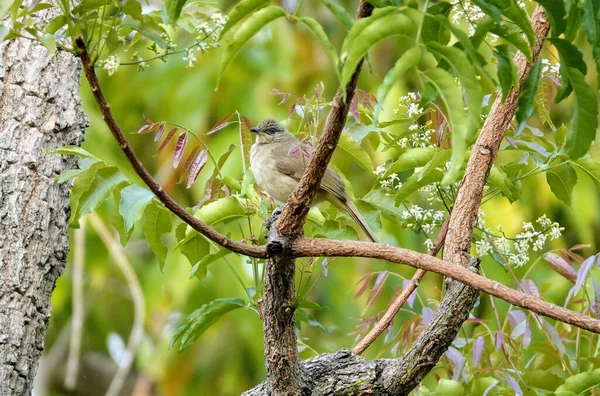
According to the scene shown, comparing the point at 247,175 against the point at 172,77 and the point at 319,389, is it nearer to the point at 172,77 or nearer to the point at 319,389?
the point at 319,389

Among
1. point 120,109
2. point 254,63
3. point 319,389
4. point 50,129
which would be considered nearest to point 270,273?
point 319,389

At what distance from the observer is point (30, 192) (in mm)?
3020

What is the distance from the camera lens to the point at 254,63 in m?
7.62

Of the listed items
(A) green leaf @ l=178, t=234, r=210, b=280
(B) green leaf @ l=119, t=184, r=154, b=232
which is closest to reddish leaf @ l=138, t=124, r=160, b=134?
(B) green leaf @ l=119, t=184, r=154, b=232

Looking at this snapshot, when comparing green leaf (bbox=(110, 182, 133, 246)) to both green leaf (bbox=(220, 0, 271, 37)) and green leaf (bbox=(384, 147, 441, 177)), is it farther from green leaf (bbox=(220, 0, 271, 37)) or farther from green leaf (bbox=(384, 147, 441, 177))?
green leaf (bbox=(220, 0, 271, 37))

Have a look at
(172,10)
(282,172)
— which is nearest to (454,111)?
(172,10)

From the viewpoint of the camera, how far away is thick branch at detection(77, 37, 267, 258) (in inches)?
79.4

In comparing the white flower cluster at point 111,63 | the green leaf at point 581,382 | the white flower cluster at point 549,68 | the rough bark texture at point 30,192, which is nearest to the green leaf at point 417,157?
the white flower cluster at point 549,68

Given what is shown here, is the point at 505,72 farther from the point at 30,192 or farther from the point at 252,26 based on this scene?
the point at 30,192

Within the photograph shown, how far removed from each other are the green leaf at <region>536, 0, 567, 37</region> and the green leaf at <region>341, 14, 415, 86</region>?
30 centimetres

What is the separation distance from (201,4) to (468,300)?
1.44 metres

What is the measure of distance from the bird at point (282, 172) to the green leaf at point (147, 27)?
1663mm

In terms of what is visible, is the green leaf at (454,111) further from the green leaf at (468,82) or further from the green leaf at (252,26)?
the green leaf at (252,26)

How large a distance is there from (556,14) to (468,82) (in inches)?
11.6
